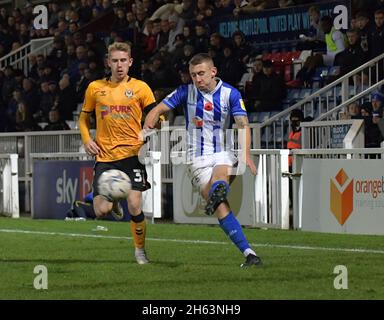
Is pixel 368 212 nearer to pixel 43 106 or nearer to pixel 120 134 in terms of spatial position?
pixel 120 134

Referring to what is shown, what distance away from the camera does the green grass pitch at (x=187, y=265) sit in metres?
9.22

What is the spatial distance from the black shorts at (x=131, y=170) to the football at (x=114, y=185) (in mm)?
104

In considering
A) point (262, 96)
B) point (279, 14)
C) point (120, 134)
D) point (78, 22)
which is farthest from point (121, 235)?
point (78, 22)

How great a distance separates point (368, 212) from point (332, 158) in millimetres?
1336

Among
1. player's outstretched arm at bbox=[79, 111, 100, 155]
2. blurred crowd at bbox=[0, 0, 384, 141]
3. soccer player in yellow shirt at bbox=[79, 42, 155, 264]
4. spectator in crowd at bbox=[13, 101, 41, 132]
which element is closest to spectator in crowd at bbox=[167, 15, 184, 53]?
blurred crowd at bbox=[0, 0, 384, 141]

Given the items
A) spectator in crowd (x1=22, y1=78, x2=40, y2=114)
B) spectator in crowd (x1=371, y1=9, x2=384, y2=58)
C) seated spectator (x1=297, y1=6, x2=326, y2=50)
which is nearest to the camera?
spectator in crowd (x1=371, y1=9, x2=384, y2=58)

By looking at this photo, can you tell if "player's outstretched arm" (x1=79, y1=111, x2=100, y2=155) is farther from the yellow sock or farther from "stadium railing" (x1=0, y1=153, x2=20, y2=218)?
Result: "stadium railing" (x1=0, y1=153, x2=20, y2=218)

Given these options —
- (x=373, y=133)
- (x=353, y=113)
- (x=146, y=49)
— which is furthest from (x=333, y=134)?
(x=146, y=49)

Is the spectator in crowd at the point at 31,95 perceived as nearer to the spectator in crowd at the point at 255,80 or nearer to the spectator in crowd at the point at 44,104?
the spectator in crowd at the point at 44,104

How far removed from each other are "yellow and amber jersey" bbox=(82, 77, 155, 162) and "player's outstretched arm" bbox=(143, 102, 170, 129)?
2.08ft

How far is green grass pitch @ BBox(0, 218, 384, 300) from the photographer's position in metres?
9.22

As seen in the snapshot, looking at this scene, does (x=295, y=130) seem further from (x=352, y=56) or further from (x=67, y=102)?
(x=67, y=102)

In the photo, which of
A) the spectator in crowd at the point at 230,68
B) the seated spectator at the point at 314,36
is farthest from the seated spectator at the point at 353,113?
the spectator in crowd at the point at 230,68

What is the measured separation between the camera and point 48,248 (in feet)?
45.9
